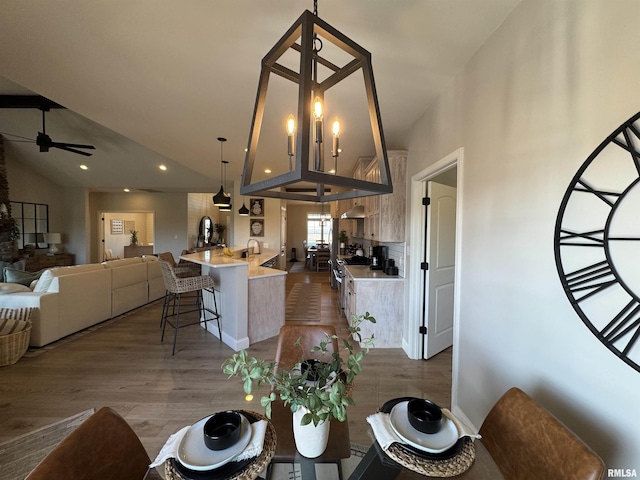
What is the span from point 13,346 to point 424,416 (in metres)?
4.12

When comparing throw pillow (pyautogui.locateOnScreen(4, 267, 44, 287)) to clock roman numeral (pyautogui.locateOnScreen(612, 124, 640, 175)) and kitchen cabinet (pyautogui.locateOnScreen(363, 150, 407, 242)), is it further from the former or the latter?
clock roman numeral (pyautogui.locateOnScreen(612, 124, 640, 175))

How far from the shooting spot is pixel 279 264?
743 cm

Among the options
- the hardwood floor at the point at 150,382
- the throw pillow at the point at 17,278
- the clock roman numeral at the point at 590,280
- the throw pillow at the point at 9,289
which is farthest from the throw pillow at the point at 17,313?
the clock roman numeral at the point at 590,280

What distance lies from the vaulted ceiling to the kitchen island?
1812mm

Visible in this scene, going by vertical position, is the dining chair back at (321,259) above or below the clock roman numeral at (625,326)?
below

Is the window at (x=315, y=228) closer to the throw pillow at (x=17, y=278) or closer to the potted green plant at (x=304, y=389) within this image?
the throw pillow at (x=17, y=278)

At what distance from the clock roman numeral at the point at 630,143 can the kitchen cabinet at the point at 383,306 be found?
8.26 ft

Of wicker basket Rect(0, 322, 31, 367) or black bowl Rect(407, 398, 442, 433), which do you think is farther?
wicker basket Rect(0, 322, 31, 367)

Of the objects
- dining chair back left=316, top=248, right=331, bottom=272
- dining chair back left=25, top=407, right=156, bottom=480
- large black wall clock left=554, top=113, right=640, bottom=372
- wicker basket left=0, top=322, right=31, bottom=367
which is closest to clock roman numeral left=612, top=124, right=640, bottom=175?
large black wall clock left=554, top=113, right=640, bottom=372

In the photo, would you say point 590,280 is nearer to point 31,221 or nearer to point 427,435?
point 427,435

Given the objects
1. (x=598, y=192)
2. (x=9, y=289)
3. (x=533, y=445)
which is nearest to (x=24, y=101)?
(x=9, y=289)

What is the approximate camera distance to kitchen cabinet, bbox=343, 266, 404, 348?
3.31m

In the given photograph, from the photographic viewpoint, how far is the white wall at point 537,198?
99cm

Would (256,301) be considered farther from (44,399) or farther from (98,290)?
(98,290)
